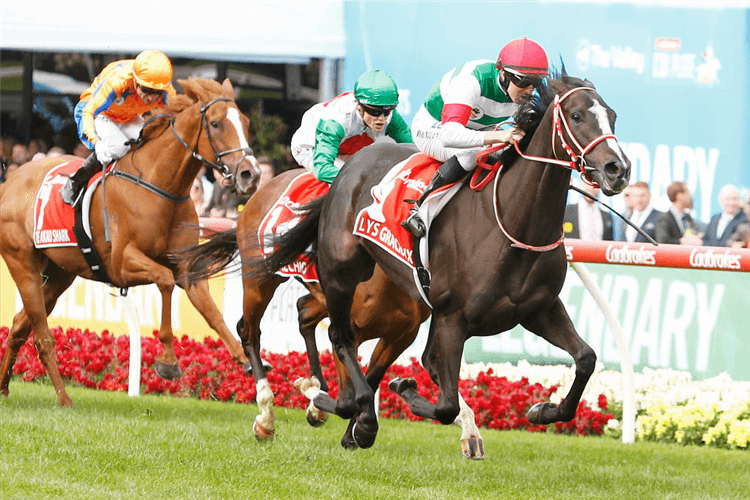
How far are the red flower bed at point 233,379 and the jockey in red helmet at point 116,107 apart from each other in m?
1.79

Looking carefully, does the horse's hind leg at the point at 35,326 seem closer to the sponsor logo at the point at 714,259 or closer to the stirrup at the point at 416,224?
the stirrup at the point at 416,224

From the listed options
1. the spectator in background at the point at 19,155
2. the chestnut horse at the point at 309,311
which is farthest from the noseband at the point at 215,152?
the spectator in background at the point at 19,155

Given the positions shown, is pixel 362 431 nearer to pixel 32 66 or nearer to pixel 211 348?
pixel 211 348

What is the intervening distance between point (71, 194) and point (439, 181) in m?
3.14

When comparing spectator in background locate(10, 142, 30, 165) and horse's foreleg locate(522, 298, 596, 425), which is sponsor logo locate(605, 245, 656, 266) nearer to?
Answer: horse's foreleg locate(522, 298, 596, 425)

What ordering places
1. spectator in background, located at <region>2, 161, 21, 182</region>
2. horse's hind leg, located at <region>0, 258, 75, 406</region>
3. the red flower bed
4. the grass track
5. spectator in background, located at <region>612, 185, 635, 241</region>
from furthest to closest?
spectator in background, located at <region>2, 161, 21, 182</region>, spectator in background, located at <region>612, 185, 635, 241</region>, horse's hind leg, located at <region>0, 258, 75, 406</region>, the red flower bed, the grass track

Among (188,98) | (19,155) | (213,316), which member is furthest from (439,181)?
(19,155)

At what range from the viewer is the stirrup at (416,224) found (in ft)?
16.1

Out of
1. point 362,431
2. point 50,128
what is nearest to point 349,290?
point 362,431

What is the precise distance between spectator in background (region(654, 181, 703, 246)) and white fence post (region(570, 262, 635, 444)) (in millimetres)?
2643

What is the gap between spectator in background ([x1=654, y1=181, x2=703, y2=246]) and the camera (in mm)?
9016

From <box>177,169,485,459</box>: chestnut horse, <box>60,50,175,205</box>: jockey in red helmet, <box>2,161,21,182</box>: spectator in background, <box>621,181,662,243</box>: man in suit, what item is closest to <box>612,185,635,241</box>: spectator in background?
<box>621,181,662,243</box>: man in suit

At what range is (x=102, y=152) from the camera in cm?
698

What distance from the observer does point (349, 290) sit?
5.65 m
